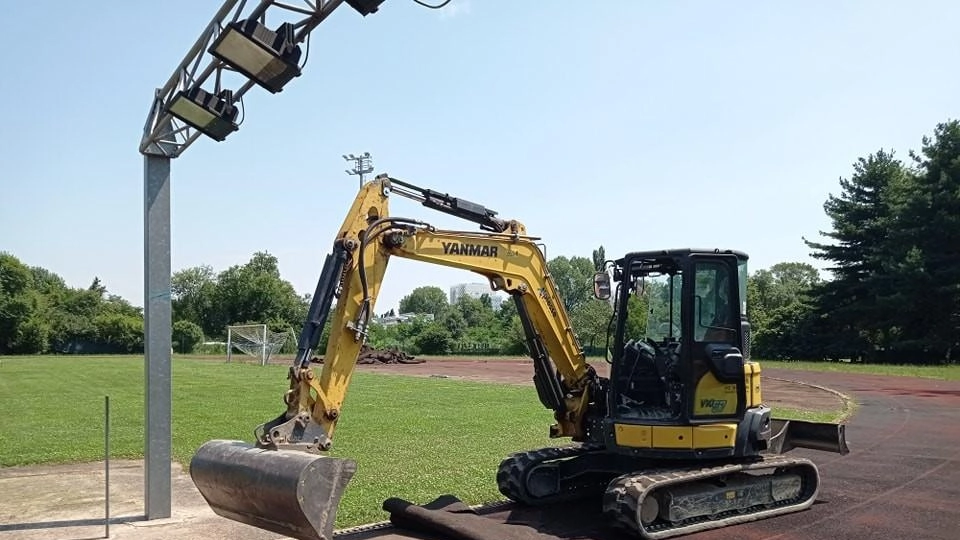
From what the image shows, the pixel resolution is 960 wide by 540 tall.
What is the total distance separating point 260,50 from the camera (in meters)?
8.10

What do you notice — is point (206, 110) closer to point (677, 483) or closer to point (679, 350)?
point (679, 350)

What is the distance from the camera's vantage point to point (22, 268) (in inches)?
3979

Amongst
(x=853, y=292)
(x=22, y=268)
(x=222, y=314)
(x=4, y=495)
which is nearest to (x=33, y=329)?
(x=22, y=268)

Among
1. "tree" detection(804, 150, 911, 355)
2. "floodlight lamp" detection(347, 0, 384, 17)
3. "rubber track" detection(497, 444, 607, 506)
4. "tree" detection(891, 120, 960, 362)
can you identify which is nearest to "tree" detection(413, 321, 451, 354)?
"tree" detection(804, 150, 911, 355)

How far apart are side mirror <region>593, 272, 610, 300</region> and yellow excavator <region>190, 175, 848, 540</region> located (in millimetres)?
14

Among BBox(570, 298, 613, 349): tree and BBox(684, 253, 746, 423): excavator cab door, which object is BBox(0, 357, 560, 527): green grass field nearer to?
BBox(684, 253, 746, 423): excavator cab door

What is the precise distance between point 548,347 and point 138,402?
67.8 feet

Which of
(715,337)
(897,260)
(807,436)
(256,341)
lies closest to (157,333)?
(715,337)

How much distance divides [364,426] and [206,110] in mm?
10964

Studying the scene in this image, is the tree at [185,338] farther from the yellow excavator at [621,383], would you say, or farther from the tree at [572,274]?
the yellow excavator at [621,383]

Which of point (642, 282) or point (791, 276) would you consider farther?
point (791, 276)

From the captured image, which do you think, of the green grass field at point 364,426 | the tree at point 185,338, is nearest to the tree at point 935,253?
the green grass field at point 364,426

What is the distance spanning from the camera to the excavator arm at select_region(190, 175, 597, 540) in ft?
22.1

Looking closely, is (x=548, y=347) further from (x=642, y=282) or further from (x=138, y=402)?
(x=138, y=402)
